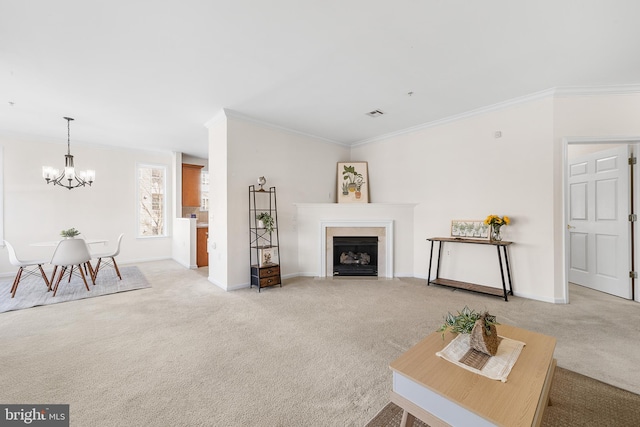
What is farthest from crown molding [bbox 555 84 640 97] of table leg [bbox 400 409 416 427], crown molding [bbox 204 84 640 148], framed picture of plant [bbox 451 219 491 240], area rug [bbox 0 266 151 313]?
area rug [bbox 0 266 151 313]

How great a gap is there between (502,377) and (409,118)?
149 inches

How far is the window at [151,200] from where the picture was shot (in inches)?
249

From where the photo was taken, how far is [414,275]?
471cm

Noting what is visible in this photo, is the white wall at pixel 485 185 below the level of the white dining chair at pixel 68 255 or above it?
above

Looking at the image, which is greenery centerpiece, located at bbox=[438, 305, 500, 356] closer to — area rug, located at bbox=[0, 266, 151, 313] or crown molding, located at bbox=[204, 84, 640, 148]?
crown molding, located at bbox=[204, 84, 640, 148]

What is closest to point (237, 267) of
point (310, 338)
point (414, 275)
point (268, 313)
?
point (268, 313)

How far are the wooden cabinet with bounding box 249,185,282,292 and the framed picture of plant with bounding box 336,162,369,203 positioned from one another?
1557 mm

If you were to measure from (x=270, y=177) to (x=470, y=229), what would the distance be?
322cm

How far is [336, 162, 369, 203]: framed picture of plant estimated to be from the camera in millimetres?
5367

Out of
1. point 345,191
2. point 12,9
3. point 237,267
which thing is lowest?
point 237,267

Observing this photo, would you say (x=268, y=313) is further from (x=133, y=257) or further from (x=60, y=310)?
(x=133, y=257)

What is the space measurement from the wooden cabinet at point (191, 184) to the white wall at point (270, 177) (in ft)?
8.64

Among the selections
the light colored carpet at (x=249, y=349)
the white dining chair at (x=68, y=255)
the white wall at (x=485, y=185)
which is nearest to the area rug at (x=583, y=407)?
the light colored carpet at (x=249, y=349)

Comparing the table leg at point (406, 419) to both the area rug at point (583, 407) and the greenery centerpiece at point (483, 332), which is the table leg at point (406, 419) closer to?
the area rug at point (583, 407)
